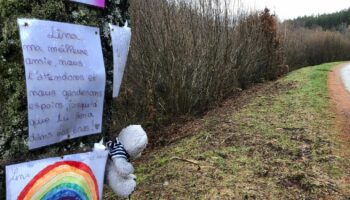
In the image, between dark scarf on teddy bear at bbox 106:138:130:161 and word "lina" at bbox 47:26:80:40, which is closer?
word "lina" at bbox 47:26:80:40

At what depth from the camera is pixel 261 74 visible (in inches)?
700

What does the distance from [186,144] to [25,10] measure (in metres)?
5.52

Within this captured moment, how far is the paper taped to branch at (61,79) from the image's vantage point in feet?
5.94

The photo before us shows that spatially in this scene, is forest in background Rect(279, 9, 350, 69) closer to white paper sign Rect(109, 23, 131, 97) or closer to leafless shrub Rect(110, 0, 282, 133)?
leafless shrub Rect(110, 0, 282, 133)

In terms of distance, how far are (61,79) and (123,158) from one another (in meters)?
0.50

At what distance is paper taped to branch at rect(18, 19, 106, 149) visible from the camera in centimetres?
181

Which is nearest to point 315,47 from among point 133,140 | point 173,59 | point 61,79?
point 173,59

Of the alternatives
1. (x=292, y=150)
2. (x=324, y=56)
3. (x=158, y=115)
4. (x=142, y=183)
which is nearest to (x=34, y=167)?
(x=142, y=183)

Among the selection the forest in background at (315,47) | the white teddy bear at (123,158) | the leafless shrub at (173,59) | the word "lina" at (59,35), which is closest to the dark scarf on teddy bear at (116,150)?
the white teddy bear at (123,158)

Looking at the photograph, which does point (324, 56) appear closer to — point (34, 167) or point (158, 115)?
point (158, 115)

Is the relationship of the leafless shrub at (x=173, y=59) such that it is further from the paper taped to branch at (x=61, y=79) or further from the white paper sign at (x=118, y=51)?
the paper taped to branch at (x=61, y=79)

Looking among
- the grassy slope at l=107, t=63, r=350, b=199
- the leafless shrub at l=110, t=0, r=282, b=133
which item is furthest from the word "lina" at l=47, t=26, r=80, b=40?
the leafless shrub at l=110, t=0, r=282, b=133

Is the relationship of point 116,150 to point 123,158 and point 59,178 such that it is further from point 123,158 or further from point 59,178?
point 59,178

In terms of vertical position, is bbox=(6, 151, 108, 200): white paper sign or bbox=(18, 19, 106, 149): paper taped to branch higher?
bbox=(18, 19, 106, 149): paper taped to branch
